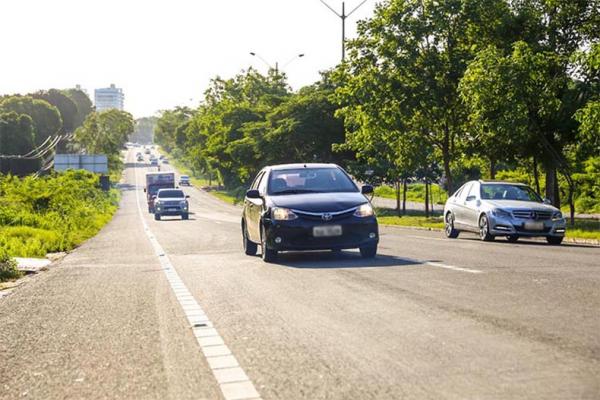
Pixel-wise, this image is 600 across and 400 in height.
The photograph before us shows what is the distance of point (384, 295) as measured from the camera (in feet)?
29.6

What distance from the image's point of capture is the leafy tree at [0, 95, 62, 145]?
418 feet

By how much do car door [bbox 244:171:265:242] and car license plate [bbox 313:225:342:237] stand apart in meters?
1.46

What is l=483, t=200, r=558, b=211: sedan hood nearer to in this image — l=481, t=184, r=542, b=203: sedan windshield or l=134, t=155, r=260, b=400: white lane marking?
l=481, t=184, r=542, b=203: sedan windshield

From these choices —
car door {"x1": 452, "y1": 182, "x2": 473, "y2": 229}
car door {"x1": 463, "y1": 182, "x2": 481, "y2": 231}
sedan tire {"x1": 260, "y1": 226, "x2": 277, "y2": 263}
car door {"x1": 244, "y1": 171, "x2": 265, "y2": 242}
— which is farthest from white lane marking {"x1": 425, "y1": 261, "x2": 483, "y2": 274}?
car door {"x1": 452, "y1": 182, "x2": 473, "y2": 229}

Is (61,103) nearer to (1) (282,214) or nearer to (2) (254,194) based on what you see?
(2) (254,194)

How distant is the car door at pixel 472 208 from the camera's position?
69.5 ft

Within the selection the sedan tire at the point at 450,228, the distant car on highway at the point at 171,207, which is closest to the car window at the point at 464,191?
the sedan tire at the point at 450,228

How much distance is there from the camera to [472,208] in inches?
846

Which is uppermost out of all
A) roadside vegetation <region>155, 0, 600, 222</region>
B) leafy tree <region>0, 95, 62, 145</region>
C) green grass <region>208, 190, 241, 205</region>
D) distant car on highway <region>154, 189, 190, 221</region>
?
leafy tree <region>0, 95, 62, 145</region>

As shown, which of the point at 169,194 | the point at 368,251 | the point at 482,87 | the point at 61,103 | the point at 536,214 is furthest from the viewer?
the point at 61,103

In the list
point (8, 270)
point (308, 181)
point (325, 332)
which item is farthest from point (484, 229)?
point (325, 332)

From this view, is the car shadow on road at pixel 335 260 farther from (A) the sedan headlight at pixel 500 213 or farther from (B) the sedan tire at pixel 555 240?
(B) the sedan tire at pixel 555 240

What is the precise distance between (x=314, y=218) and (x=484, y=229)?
805 centimetres

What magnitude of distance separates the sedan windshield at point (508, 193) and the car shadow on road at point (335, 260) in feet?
21.6
